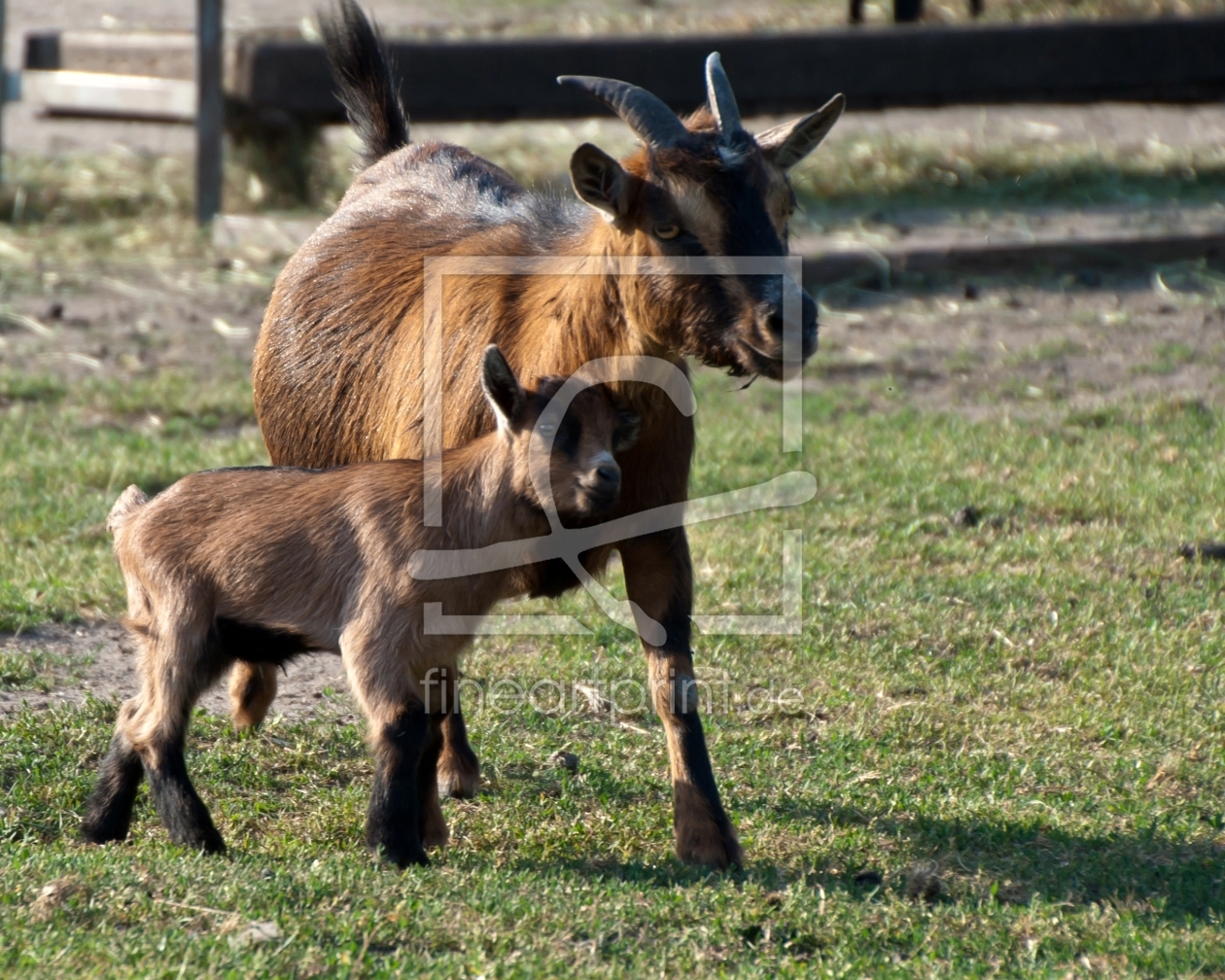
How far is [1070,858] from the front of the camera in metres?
4.46

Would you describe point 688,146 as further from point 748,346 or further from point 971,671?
point 971,671

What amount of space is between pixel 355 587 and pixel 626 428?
820 millimetres

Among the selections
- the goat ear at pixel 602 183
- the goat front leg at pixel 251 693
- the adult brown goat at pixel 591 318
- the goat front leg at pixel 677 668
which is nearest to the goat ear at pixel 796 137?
the adult brown goat at pixel 591 318

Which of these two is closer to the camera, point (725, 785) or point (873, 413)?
point (725, 785)

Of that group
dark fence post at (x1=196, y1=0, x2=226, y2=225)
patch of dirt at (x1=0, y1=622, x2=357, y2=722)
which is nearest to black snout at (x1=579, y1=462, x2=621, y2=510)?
patch of dirt at (x1=0, y1=622, x2=357, y2=722)

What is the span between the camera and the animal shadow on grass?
13.9 feet

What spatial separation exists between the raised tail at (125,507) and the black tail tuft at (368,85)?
7.47ft

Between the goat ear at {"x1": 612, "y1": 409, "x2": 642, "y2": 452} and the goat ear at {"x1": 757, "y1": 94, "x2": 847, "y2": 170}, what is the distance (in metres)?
0.82

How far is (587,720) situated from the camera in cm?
554

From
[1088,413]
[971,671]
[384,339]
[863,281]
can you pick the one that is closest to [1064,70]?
[863,281]

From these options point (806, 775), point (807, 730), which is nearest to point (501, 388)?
point (806, 775)

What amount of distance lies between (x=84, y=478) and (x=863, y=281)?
547cm

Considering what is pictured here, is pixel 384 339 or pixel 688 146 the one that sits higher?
pixel 688 146

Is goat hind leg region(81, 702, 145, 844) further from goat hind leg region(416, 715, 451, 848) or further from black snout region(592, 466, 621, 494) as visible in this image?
black snout region(592, 466, 621, 494)
